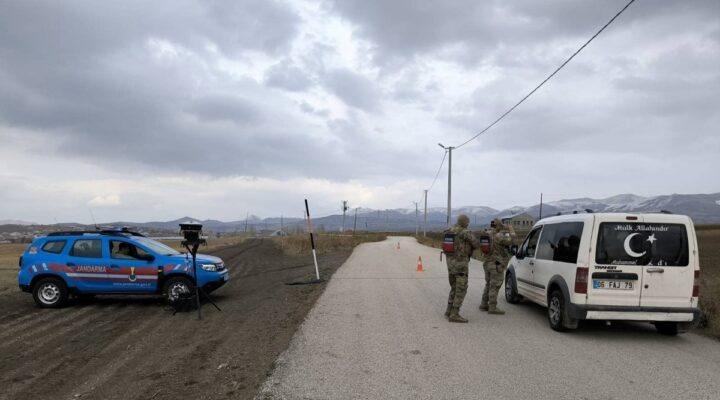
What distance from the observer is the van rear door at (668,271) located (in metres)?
7.35

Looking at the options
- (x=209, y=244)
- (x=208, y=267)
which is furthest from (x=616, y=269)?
(x=209, y=244)

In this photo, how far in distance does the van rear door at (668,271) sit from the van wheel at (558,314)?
104 cm

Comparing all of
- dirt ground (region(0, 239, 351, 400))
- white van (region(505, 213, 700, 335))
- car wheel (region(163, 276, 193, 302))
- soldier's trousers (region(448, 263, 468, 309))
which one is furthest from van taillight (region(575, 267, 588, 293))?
car wheel (region(163, 276, 193, 302))

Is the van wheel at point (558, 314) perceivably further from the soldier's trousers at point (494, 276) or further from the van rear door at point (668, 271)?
the soldier's trousers at point (494, 276)

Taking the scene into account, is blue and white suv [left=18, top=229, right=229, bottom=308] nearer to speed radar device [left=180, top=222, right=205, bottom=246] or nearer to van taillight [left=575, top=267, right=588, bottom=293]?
speed radar device [left=180, top=222, right=205, bottom=246]

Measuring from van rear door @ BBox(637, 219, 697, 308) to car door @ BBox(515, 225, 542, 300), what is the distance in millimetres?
Answer: 2037

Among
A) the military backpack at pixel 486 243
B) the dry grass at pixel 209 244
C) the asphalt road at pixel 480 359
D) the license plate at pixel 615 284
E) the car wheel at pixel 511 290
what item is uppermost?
the military backpack at pixel 486 243

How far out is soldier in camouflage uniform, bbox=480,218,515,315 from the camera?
942cm

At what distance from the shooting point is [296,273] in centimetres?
1841

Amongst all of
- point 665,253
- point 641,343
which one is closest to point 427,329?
point 641,343

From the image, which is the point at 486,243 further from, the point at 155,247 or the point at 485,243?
the point at 155,247

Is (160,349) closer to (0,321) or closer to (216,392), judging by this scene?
(216,392)

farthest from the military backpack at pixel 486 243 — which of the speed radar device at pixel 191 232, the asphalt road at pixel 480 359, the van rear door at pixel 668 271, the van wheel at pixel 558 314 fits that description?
the speed radar device at pixel 191 232

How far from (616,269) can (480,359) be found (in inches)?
106
